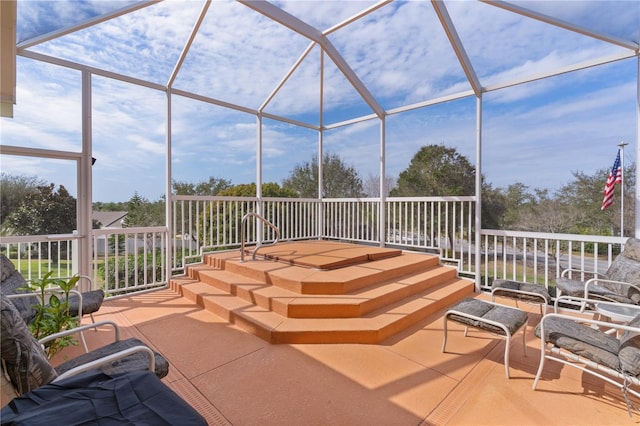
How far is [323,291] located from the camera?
3594mm

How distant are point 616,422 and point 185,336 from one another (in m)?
3.64

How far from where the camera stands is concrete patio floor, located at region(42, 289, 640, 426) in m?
1.91

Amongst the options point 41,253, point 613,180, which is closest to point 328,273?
point 41,253

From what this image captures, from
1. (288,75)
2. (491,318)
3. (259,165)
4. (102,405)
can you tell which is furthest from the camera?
(259,165)

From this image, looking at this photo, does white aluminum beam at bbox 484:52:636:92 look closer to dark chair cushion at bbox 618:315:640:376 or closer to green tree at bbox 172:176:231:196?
dark chair cushion at bbox 618:315:640:376

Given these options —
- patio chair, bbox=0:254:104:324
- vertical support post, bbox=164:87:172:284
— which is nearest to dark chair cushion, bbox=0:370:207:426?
A: patio chair, bbox=0:254:104:324

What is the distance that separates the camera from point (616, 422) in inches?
73.5

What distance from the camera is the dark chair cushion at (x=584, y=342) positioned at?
1968mm

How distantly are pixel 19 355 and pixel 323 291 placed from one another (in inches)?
108

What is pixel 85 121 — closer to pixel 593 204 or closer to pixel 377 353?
pixel 377 353

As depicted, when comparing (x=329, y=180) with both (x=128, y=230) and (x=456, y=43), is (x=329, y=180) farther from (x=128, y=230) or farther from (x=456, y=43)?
(x=128, y=230)

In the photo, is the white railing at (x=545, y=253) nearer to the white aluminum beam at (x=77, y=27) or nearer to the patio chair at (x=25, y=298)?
the patio chair at (x=25, y=298)

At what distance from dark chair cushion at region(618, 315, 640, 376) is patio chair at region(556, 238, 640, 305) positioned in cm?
111

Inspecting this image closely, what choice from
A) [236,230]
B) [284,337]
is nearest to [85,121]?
[236,230]
